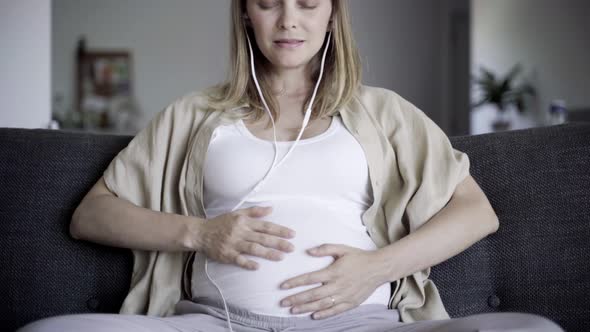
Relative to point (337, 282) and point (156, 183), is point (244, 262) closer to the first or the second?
point (337, 282)

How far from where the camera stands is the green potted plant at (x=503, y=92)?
7.24 metres

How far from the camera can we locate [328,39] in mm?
1808

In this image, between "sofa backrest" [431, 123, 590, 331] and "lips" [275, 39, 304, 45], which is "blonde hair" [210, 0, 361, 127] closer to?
"lips" [275, 39, 304, 45]

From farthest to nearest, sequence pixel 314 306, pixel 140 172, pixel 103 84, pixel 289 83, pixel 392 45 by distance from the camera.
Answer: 1. pixel 392 45
2. pixel 103 84
3. pixel 289 83
4. pixel 140 172
5. pixel 314 306

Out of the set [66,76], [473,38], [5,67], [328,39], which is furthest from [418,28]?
[328,39]

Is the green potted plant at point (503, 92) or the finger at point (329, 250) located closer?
the finger at point (329, 250)

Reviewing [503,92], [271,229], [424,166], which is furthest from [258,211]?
[503,92]

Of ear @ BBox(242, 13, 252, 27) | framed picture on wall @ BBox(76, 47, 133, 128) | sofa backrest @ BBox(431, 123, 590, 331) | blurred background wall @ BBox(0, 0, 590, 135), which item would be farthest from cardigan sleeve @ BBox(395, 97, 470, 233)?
framed picture on wall @ BBox(76, 47, 133, 128)

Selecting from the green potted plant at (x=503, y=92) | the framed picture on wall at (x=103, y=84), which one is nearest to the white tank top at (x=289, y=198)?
the green potted plant at (x=503, y=92)

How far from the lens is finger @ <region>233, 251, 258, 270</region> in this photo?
4.66 feet

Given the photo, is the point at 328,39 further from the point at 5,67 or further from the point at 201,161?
the point at 5,67

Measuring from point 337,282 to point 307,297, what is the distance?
0.22ft

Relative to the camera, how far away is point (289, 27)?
166cm

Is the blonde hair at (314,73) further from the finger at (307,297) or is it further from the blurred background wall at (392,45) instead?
the blurred background wall at (392,45)
